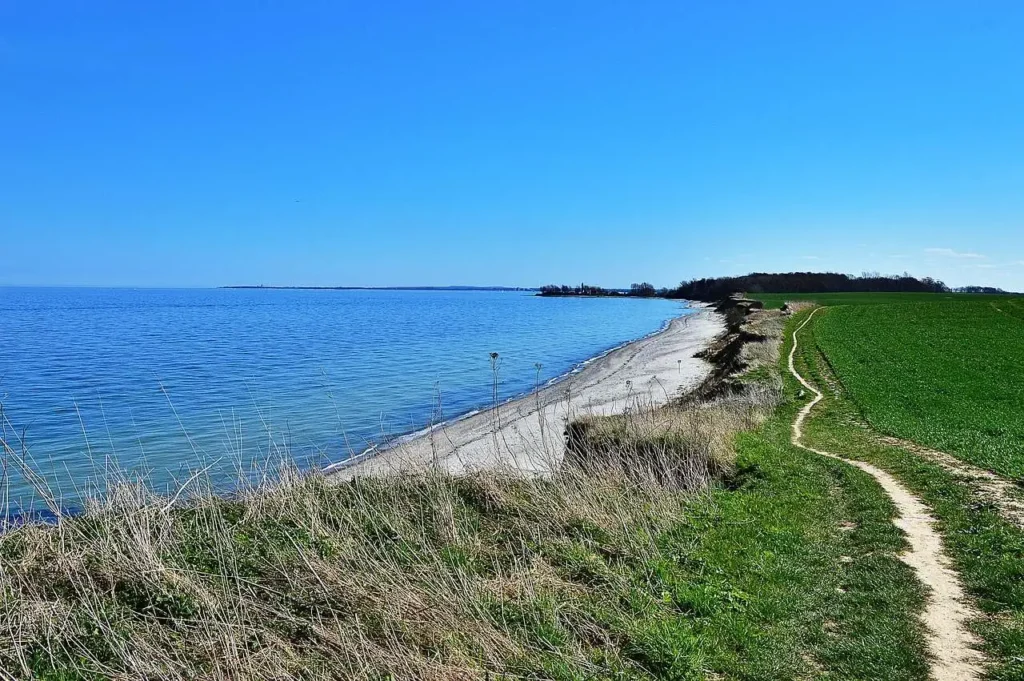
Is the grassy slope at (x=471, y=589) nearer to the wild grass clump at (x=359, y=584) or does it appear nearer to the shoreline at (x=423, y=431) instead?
the wild grass clump at (x=359, y=584)

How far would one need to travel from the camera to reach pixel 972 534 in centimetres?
1010

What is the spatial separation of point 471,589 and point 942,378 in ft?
86.4

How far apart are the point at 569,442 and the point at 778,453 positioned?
530cm

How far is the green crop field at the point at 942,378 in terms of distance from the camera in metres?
16.6

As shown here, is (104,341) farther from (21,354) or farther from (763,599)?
(763,599)

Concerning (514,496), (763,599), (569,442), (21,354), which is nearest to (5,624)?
(514,496)

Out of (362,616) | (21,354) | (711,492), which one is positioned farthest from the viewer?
(21,354)

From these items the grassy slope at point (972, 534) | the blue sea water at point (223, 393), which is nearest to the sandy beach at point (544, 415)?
the blue sea water at point (223, 393)

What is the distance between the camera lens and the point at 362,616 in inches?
278

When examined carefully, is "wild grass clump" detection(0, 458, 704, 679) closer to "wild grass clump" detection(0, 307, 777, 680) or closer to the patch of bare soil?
"wild grass clump" detection(0, 307, 777, 680)

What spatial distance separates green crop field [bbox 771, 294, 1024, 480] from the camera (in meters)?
16.6

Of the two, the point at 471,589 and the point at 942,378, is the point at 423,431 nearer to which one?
the point at 471,589

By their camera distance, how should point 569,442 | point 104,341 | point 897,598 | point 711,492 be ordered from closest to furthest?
1. point 897,598
2. point 711,492
3. point 569,442
4. point 104,341

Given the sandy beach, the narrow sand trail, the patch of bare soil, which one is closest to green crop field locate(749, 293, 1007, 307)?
the sandy beach
